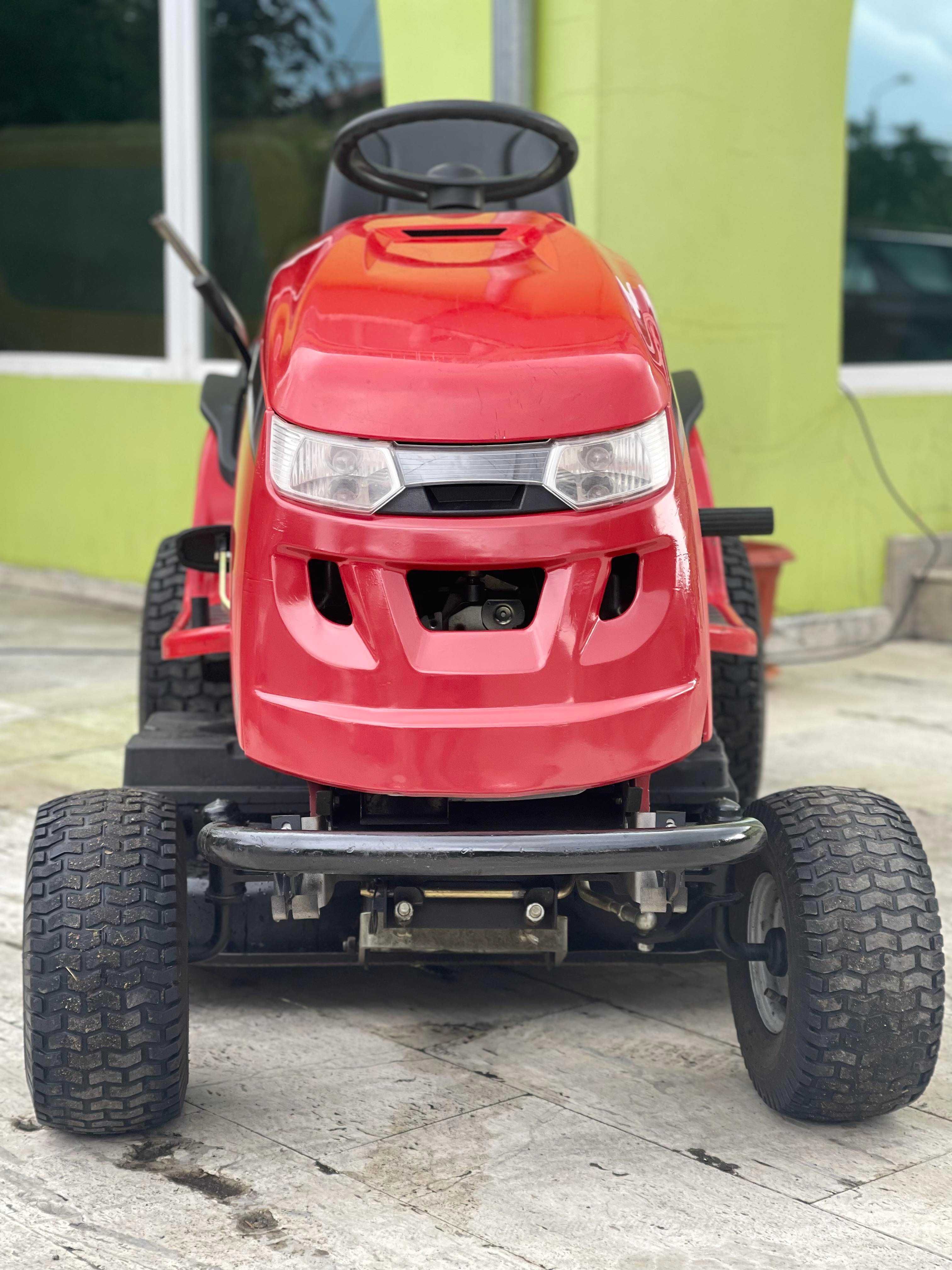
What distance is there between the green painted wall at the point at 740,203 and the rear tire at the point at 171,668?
2572 mm

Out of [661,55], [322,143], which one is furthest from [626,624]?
[322,143]

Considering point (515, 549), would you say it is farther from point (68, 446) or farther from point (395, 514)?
point (68, 446)

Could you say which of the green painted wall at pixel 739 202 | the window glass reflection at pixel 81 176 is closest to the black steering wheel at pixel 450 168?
the green painted wall at pixel 739 202

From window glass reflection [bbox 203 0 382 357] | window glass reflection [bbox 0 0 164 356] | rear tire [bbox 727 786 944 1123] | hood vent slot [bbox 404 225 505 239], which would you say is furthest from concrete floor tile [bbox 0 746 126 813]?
window glass reflection [bbox 0 0 164 356]

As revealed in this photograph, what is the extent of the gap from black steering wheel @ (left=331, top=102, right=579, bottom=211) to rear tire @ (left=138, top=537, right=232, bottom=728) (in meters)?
0.81

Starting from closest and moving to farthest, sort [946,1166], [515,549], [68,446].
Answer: [515,549], [946,1166], [68,446]

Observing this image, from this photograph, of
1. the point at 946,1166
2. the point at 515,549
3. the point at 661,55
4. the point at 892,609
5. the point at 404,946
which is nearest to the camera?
the point at 515,549

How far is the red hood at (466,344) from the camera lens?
2.29 meters

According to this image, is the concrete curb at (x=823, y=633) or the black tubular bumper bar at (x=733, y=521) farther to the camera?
the concrete curb at (x=823, y=633)

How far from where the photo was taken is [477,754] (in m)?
2.25

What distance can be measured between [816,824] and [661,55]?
3872mm

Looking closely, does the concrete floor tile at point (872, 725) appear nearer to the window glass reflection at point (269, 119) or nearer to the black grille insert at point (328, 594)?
the black grille insert at point (328, 594)

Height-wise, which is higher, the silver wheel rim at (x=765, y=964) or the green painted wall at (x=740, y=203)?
the green painted wall at (x=740, y=203)

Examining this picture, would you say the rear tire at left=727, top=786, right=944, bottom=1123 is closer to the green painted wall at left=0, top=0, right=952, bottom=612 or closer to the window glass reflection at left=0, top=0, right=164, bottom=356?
the green painted wall at left=0, top=0, right=952, bottom=612
